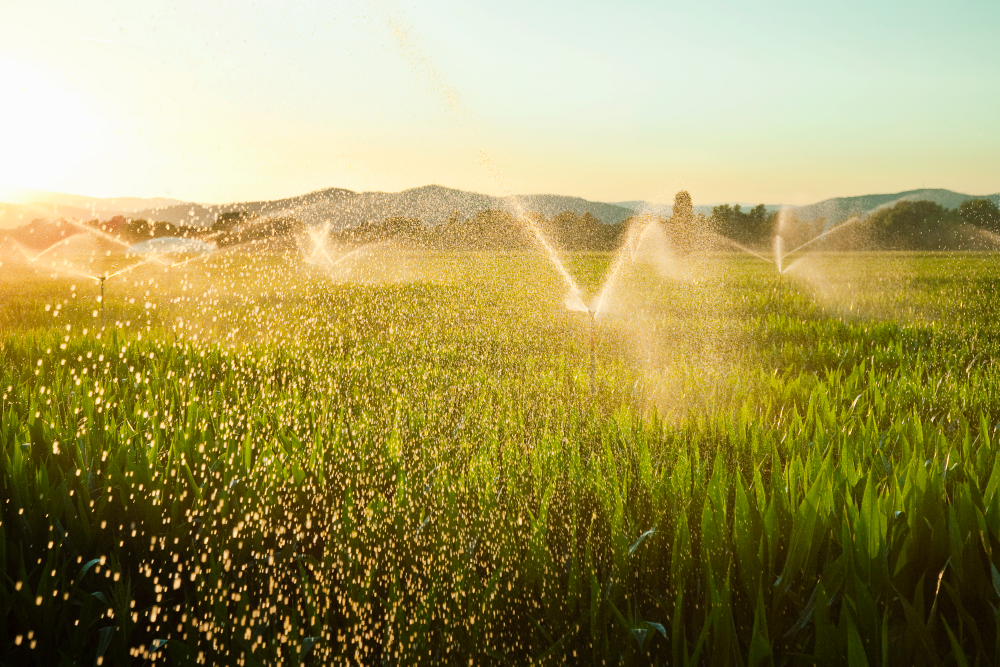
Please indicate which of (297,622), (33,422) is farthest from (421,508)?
(33,422)

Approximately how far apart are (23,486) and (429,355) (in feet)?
10.1

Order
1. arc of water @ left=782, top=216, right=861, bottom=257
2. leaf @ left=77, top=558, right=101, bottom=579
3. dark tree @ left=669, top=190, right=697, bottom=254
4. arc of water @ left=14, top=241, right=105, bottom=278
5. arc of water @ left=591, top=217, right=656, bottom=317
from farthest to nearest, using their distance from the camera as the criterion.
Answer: arc of water @ left=782, top=216, right=861, bottom=257, dark tree @ left=669, top=190, right=697, bottom=254, arc of water @ left=591, top=217, right=656, bottom=317, arc of water @ left=14, top=241, right=105, bottom=278, leaf @ left=77, top=558, right=101, bottom=579

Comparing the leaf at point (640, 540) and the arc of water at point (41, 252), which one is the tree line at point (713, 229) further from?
the leaf at point (640, 540)

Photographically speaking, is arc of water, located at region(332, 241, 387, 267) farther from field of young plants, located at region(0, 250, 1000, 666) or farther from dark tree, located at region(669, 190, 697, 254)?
field of young plants, located at region(0, 250, 1000, 666)

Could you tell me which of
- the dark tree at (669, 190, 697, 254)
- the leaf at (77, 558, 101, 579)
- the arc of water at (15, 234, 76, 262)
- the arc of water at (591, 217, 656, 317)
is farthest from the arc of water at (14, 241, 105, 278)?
the dark tree at (669, 190, 697, 254)

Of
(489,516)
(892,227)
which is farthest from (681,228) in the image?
(892,227)

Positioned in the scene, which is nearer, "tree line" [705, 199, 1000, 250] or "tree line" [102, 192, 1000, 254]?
"tree line" [102, 192, 1000, 254]

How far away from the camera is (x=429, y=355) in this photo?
4961mm

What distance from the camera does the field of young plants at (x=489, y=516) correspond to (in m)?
1.61

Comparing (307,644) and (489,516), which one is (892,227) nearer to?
(489,516)

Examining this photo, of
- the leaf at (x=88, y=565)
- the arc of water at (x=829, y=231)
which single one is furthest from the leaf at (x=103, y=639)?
the arc of water at (x=829, y=231)

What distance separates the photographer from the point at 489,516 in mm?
2133

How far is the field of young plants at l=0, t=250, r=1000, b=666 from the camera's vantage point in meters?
1.61

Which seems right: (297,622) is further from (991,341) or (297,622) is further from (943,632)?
(991,341)
